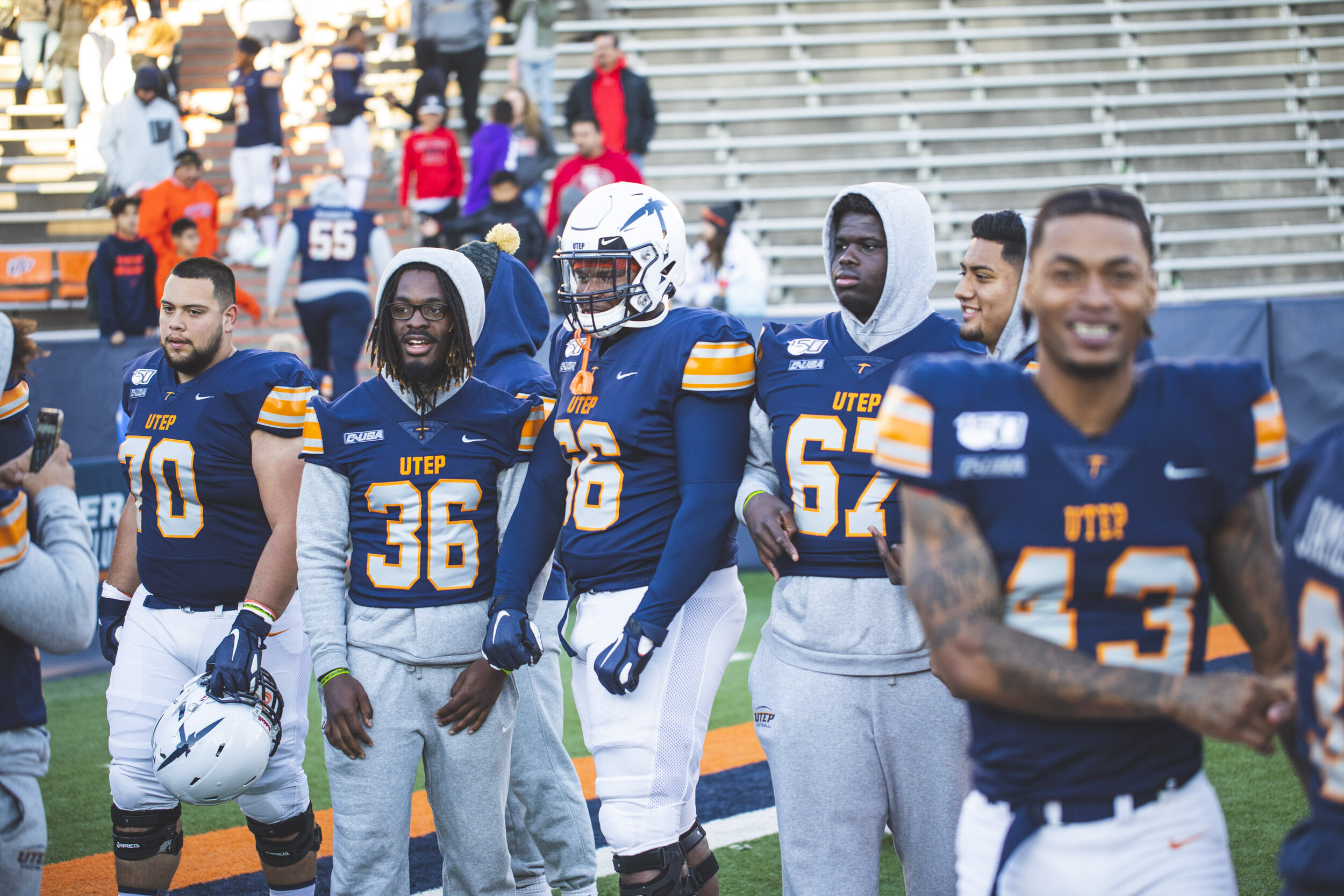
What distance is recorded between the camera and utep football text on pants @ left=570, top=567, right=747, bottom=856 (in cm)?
293

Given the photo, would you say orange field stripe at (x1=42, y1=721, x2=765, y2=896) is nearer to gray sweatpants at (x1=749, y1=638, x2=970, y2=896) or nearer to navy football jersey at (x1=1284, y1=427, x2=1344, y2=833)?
gray sweatpants at (x1=749, y1=638, x2=970, y2=896)

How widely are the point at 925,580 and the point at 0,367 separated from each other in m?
2.37

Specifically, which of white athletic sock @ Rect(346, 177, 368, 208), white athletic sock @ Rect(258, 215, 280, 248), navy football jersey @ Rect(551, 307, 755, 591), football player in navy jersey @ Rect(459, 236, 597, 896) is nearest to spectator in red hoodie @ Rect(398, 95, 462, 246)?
white athletic sock @ Rect(346, 177, 368, 208)

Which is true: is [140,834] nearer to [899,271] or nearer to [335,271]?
[899,271]

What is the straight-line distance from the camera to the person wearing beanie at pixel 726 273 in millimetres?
9867

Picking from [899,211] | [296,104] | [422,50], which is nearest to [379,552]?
[899,211]

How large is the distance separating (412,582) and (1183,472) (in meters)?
1.88

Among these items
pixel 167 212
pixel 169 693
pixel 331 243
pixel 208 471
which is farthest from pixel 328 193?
pixel 169 693

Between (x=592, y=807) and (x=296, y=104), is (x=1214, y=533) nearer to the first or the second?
(x=592, y=807)

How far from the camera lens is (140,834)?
3.42 meters

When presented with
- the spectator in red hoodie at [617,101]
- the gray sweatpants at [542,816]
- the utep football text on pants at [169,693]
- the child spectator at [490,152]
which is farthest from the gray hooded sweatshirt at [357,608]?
the spectator in red hoodie at [617,101]

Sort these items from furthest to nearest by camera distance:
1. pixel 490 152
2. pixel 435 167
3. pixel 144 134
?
pixel 144 134 → pixel 435 167 → pixel 490 152

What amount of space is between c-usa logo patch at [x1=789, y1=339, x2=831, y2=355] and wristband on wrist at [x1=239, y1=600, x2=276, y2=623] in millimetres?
1564

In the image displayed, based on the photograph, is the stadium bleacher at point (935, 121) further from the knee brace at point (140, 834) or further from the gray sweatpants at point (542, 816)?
the knee brace at point (140, 834)
